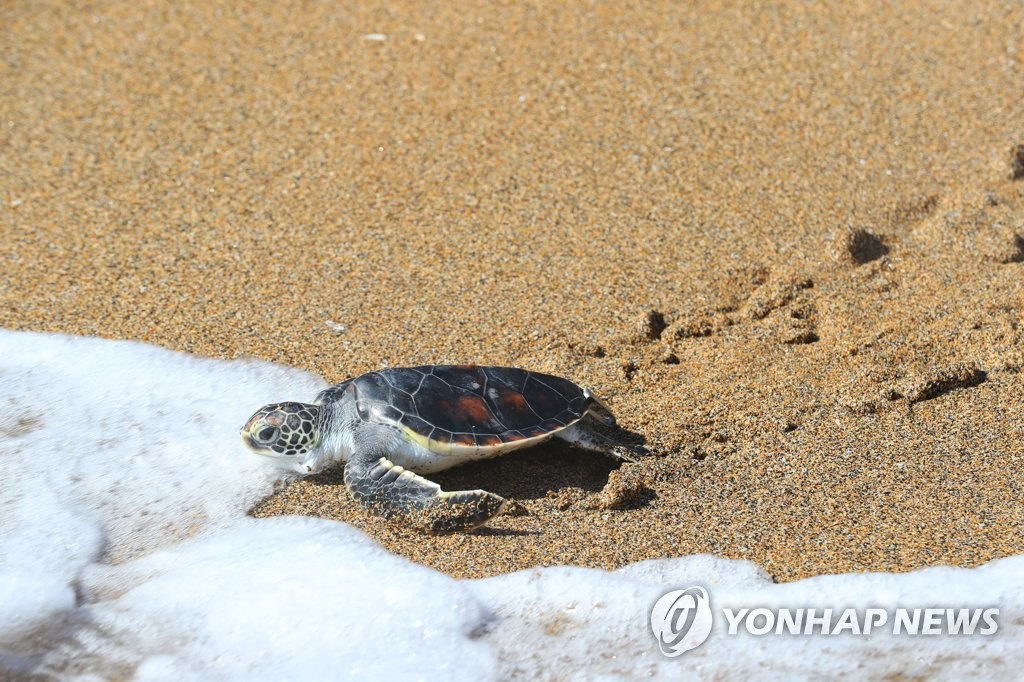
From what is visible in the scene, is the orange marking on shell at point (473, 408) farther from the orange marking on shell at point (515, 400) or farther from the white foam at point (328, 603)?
the white foam at point (328, 603)

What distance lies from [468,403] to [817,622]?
133cm

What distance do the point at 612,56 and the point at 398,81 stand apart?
1.25m

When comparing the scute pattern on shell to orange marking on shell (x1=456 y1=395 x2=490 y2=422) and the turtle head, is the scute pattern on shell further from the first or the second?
the turtle head

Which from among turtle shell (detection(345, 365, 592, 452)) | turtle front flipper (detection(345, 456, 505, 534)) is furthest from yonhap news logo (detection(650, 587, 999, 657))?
turtle shell (detection(345, 365, 592, 452))

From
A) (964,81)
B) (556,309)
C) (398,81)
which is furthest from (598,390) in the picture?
(964,81)

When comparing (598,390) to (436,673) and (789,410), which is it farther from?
(436,673)

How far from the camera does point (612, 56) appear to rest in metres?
6.08

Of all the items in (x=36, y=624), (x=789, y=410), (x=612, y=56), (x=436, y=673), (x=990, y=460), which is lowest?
(x=436, y=673)

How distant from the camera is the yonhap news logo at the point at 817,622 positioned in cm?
316

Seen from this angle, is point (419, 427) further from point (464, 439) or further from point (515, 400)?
point (515, 400)

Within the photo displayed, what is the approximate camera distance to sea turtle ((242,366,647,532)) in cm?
351

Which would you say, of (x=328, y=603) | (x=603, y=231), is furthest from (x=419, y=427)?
(x=603, y=231)

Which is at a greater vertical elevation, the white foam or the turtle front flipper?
the turtle front flipper

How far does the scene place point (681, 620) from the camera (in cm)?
322
